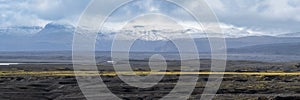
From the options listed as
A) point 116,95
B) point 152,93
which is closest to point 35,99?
point 116,95

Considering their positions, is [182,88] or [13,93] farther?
[182,88]

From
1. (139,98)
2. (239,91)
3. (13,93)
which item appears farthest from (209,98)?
(13,93)

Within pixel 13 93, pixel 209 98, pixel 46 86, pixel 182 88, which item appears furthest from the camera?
pixel 46 86

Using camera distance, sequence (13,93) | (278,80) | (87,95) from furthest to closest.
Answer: (278,80) < (13,93) < (87,95)

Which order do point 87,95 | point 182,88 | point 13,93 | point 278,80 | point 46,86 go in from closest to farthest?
point 87,95 → point 13,93 → point 182,88 → point 46,86 → point 278,80

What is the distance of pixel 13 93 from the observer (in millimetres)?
59219

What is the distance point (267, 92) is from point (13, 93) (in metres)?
26.5

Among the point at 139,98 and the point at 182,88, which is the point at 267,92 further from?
the point at 139,98

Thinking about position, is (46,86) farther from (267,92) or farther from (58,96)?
(267,92)

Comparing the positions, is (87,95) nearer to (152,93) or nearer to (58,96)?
(58,96)

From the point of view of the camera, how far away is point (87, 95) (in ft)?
182

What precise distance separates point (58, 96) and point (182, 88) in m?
14.5

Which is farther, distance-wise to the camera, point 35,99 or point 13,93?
point 13,93

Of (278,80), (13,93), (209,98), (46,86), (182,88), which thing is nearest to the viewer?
(209,98)
